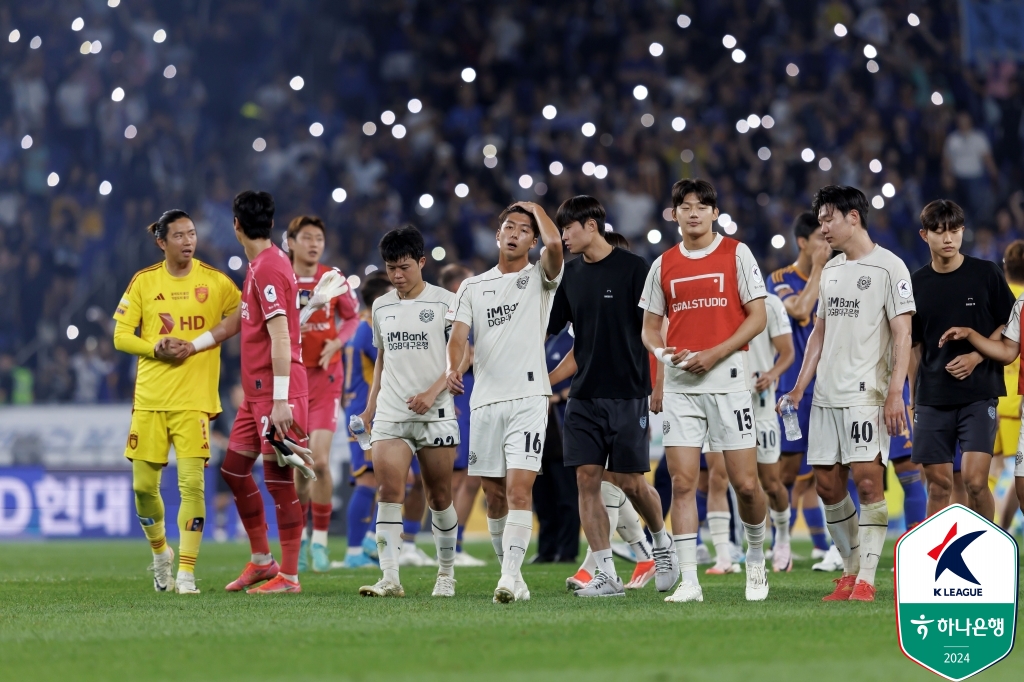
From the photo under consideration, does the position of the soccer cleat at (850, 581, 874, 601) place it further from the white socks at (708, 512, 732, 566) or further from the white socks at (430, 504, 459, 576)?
the white socks at (708, 512, 732, 566)

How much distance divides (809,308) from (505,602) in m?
4.42

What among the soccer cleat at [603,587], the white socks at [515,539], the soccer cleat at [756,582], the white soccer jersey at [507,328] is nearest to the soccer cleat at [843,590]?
the soccer cleat at [756,582]

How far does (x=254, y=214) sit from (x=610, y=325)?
2.42 m

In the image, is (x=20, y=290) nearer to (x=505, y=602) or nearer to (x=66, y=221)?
(x=66, y=221)

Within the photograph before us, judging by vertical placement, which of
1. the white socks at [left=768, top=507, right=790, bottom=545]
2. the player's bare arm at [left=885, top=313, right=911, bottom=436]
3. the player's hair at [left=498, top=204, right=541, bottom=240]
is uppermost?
the player's hair at [left=498, top=204, right=541, bottom=240]

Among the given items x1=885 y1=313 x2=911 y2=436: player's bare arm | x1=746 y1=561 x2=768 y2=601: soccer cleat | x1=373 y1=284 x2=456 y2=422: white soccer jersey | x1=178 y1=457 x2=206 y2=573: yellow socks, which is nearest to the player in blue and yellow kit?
x1=178 y1=457 x2=206 y2=573: yellow socks

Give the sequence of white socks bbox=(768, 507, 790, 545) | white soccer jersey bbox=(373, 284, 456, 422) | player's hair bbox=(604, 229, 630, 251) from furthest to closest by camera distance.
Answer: white socks bbox=(768, 507, 790, 545), player's hair bbox=(604, 229, 630, 251), white soccer jersey bbox=(373, 284, 456, 422)

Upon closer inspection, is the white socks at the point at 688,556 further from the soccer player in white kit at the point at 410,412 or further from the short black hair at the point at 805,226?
the short black hair at the point at 805,226

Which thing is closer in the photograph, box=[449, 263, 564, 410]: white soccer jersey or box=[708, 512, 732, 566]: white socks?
box=[449, 263, 564, 410]: white soccer jersey

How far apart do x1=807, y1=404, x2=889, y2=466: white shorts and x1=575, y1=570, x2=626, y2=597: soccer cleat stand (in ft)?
4.71

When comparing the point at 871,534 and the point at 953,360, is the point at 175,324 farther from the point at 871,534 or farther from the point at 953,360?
the point at 953,360

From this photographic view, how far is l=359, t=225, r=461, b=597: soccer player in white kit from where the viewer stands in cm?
786

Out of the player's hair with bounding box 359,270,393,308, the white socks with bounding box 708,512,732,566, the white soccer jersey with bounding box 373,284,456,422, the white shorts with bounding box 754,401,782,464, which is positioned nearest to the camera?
the white soccer jersey with bounding box 373,284,456,422

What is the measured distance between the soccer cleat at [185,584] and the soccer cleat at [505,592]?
7.19 ft
